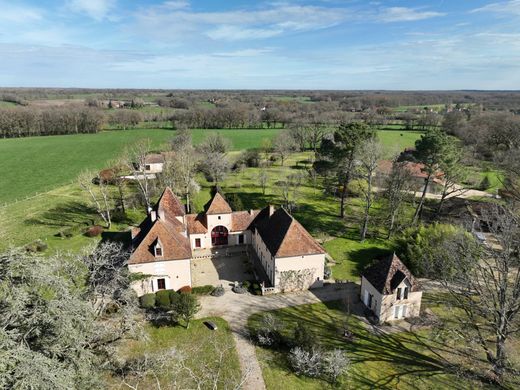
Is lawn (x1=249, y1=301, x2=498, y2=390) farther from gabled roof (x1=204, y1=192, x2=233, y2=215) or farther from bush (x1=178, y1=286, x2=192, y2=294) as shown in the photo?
gabled roof (x1=204, y1=192, x2=233, y2=215)

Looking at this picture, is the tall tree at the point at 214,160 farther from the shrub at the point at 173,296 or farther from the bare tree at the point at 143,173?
the shrub at the point at 173,296

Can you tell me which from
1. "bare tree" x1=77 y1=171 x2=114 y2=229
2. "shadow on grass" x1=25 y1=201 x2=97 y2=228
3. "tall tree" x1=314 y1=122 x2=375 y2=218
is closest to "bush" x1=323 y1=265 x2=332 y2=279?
"tall tree" x1=314 y1=122 x2=375 y2=218

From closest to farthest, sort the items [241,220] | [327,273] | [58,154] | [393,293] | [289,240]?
1. [393,293]
2. [289,240]
3. [327,273]
4. [241,220]
5. [58,154]

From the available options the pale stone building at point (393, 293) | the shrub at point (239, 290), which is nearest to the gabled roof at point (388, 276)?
the pale stone building at point (393, 293)

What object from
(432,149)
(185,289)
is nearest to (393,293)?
(185,289)

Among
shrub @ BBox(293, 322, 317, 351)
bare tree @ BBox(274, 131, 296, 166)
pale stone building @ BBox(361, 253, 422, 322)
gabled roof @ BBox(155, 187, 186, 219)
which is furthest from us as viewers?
bare tree @ BBox(274, 131, 296, 166)

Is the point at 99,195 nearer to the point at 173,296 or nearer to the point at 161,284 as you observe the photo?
the point at 161,284

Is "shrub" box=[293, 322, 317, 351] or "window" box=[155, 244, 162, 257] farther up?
"window" box=[155, 244, 162, 257]
